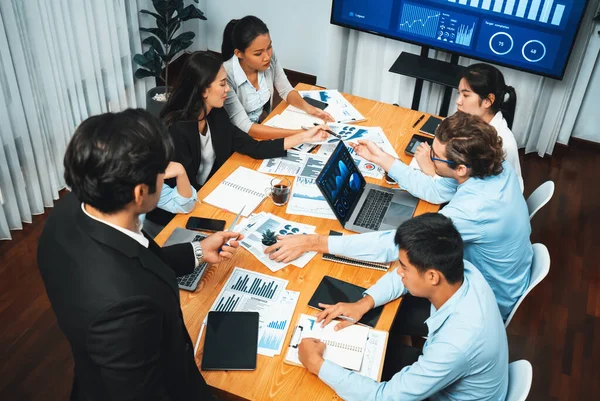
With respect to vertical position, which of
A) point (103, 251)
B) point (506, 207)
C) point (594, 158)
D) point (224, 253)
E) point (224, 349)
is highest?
point (103, 251)

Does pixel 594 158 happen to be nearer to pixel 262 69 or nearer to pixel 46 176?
pixel 262 69

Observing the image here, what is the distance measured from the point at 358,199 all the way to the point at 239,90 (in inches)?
44.5

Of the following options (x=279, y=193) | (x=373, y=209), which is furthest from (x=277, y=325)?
(x=373, y=209)

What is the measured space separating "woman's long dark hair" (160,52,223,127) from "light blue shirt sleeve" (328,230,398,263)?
38.4 inches

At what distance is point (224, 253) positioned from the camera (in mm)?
2078

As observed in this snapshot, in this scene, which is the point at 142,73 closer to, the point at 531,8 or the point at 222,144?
the point at 222,144

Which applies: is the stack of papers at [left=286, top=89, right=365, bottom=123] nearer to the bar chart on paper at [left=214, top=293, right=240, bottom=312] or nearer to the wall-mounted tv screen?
the wall-mounted tv screen

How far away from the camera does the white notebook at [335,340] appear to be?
182cm

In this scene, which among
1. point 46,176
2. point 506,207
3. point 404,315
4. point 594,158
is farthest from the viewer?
point 594,158

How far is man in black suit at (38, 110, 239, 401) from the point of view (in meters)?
1.22

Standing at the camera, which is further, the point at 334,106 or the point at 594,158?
the point at 594,158

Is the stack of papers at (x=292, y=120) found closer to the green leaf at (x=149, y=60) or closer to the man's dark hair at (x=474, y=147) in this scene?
the man's dark hair at (x=474, y=147)

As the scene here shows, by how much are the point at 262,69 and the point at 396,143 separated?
0.87m

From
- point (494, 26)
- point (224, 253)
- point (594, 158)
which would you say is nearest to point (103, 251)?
point (224, 253)
